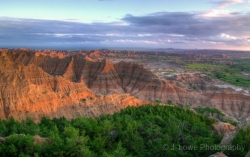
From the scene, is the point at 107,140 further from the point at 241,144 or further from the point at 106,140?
the point at 241,144

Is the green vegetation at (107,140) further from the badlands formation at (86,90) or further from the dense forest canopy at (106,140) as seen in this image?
the badlands formation at (86,90)

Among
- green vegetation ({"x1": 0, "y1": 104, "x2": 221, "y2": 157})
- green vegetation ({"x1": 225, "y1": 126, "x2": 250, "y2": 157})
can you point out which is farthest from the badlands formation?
green vegetation ({"x1": 225, "y1": 126, "x2": 250, "y2": 157})

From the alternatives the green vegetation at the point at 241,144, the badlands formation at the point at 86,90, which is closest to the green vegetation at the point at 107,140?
the green vegetation at the point at 241,144

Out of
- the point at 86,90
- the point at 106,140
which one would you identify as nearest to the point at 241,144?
the point at 106,140

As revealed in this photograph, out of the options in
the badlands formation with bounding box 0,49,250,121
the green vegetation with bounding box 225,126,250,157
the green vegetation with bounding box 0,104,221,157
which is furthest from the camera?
the badlands formation with bounding box 0,49,250,121

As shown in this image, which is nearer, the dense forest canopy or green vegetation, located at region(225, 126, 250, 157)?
the dense forest canopy

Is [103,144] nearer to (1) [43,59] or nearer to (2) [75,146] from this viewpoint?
(2) [75,146]

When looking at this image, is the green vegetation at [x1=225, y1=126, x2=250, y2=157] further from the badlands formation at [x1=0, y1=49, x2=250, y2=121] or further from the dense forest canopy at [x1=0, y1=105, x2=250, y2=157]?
the badlands formation at [x1=0, y1=49, x2=250, y2=121]
